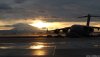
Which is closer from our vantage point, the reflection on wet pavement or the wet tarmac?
the wet tarmac

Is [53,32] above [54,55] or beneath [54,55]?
beneath

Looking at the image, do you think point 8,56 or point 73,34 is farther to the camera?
point 73,34

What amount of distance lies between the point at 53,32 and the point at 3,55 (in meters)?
76.8

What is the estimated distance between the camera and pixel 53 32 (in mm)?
104688

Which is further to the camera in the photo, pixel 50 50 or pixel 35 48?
pixel 35 48

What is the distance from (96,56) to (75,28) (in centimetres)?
5850

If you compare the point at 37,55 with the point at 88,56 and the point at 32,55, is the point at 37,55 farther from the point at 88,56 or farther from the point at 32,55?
the point at 88,56

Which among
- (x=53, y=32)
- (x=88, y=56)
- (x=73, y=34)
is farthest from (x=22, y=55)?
(x=53, y=32)

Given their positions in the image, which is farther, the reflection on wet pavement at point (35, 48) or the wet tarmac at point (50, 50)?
the reflection on wet pavement at point (35, 48)

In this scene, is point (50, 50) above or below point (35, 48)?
above

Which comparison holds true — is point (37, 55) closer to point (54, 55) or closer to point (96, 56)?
point (54, 55)

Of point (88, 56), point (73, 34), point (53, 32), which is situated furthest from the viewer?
point (53, 32)

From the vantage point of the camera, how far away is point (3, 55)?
28000 mm

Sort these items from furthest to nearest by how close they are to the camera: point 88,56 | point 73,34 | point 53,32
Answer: point 53,32
point 73,34
point 88,56
